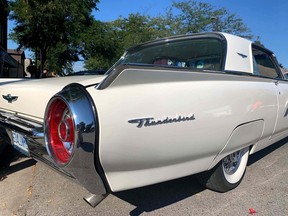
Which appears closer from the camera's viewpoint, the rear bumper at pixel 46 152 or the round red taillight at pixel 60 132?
the rear bumper at pixel 46 152

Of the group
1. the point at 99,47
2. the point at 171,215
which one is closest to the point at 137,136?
the point at 171,215

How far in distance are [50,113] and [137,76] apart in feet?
2.05

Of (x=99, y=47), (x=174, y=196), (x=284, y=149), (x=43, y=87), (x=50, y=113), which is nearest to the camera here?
(x=50, y=113)

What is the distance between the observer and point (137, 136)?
202 cm

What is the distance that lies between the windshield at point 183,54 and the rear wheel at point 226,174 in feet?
3.00

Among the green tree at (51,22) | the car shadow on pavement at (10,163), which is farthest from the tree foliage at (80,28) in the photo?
the car shadow on pavement at (10,163)

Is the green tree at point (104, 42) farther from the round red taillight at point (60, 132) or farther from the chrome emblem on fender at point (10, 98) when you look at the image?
the round red taillight at point (60, 132)

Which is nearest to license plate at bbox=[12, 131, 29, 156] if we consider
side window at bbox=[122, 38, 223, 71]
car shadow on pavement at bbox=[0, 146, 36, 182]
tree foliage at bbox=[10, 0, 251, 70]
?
car shadow on pavement at bbox=[0, 146, 36, 182]

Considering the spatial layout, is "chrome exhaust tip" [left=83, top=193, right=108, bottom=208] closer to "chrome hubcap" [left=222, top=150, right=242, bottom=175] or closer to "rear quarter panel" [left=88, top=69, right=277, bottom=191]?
"rear quarter panel" [left=88, top=69, right=277, bottom=191]

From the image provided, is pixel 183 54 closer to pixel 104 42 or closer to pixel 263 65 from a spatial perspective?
pixel 263 65

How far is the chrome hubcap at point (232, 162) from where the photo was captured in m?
3.19

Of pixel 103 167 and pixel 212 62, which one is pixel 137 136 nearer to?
pixel 103 167

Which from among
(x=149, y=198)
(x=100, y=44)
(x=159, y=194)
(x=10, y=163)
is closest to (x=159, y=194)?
(x=159, y=194)

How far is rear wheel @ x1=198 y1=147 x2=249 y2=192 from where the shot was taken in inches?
118
